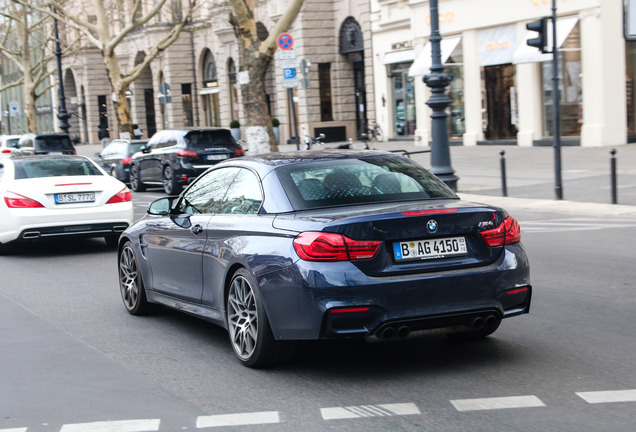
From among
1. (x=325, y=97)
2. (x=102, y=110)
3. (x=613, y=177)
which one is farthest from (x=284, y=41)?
(x=102, y=110)

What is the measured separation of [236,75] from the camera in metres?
48.8

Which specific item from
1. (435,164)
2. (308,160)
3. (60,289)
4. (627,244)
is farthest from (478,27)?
(308,160)

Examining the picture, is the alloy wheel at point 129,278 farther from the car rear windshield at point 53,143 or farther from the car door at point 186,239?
the car rear windshield at point 53,143

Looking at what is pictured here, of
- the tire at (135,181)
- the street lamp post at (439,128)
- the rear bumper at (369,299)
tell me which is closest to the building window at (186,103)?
the tire at (135,181)

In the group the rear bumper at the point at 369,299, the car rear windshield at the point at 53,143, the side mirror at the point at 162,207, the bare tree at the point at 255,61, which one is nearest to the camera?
the rear bumper at the point at 369,299

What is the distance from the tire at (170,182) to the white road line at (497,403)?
60.6ft

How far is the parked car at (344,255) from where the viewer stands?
5582 mm

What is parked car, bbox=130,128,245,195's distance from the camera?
2291cm

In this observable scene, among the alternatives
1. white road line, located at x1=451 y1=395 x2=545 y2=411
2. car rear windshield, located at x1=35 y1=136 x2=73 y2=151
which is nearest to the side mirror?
white road line, located at x1=451 y1=395 x2=545 y2=411

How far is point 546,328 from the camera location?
23.3 ft

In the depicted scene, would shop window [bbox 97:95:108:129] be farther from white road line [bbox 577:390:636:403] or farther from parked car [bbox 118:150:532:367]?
white road line [bbox 577:390:636:403]

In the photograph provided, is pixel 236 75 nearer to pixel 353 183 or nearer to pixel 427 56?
pixel 427 56

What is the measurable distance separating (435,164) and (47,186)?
8675 mm

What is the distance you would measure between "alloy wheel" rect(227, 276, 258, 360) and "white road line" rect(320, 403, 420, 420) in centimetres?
105
